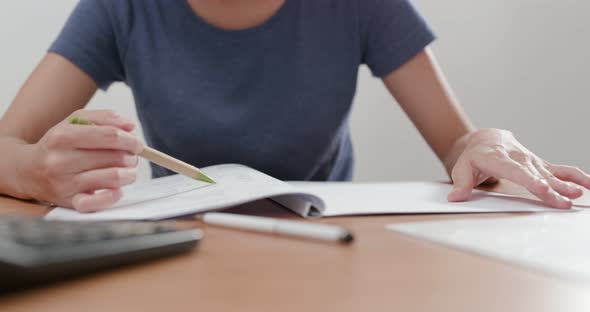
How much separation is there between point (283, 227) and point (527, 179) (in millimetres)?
309

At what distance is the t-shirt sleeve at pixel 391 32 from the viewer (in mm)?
947

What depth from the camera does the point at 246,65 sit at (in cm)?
96

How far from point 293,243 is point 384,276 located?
0.32 feet

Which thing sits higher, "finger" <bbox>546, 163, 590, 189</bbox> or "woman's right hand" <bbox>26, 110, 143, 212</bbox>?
"woman's right hand" <bbox>26, 110, 143, 212</bbox>

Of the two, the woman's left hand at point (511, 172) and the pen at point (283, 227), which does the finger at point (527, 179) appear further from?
the pen at point (283, 227)

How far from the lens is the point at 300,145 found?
97cm

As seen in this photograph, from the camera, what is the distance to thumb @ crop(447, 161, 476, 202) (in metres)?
0.63

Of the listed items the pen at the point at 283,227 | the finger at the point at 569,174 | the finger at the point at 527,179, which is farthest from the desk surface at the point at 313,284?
the finger at the point at 569,174

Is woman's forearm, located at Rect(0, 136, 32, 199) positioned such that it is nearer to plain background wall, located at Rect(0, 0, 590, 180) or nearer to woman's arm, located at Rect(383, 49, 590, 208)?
woman's arm, located at Rect(383, 49, 590, 208)

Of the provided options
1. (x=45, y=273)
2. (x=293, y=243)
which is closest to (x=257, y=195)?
(x=293, y=243)

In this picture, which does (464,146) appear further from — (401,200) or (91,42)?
(91,42)

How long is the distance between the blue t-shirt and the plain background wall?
0.73m

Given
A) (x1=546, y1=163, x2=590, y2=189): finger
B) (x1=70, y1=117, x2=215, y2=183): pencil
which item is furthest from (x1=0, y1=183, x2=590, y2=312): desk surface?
(x1=546, y1=163, x2=590, y2=189): finger

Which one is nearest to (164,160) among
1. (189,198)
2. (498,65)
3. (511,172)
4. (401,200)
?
(189,198)
